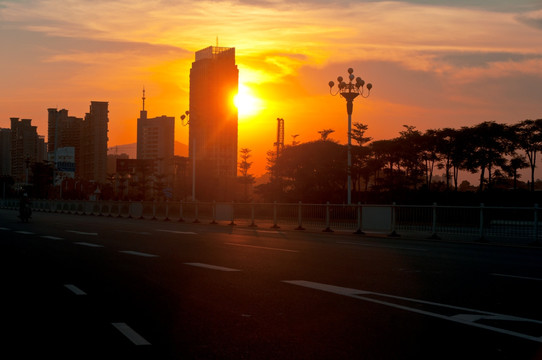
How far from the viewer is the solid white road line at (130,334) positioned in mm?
6086

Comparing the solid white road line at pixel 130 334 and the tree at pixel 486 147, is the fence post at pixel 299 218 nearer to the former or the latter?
the solid white road line at pixel 130 334

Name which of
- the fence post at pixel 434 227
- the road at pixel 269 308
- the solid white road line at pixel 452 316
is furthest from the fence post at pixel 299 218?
the solid white road line at pixel 452 316

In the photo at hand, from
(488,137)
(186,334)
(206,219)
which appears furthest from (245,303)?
(488,137)

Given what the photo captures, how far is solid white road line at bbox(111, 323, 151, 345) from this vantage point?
609cm

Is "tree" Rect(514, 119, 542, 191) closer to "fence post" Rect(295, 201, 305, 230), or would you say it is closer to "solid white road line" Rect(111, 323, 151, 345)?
"fence post" Rect(295, 201, 305, 230)

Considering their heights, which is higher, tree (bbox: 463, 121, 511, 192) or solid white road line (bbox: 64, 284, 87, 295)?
tree (bbox: 463, 121, 511, 192)

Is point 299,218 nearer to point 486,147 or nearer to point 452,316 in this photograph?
point 452,316

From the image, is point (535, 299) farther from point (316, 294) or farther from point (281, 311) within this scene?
point (281, 311)

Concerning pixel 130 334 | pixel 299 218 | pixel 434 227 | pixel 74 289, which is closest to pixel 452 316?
pixel 130 334

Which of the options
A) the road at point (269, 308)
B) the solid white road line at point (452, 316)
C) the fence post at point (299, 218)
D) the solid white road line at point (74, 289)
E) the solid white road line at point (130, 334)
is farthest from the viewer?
the fence post at point (299, 218)

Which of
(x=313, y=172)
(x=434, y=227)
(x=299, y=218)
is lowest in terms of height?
(x=299, y=218)

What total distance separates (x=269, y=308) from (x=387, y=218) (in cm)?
2115

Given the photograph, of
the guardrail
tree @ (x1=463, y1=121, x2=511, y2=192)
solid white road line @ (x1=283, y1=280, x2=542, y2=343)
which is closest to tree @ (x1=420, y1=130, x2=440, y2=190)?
tree @ (x1=463, y1=121, x2=511, y2=192)

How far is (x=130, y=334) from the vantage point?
644 cm
